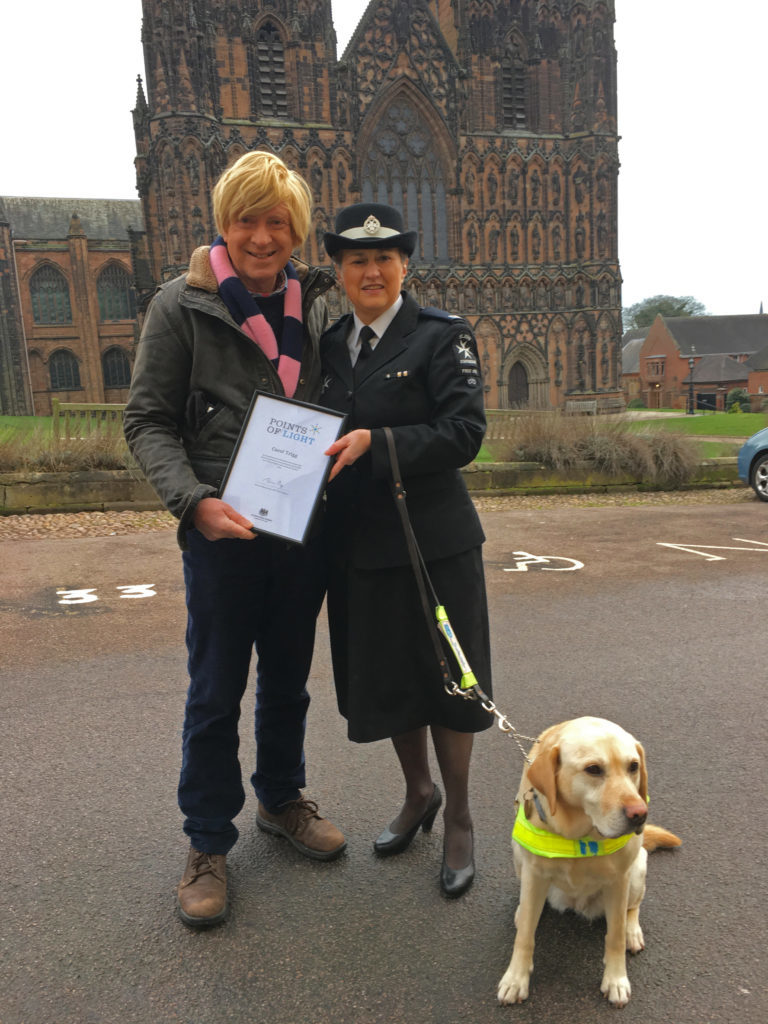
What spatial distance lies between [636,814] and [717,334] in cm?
8586

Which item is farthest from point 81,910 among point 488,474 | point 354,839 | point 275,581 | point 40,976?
point 488,474

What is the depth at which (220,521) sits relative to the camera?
2.44 meters

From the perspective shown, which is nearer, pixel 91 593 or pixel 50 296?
pixel 91 593

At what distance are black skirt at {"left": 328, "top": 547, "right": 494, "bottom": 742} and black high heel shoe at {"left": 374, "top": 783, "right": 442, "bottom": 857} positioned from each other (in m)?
0.48

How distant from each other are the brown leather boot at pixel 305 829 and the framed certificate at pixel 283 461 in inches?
50.4

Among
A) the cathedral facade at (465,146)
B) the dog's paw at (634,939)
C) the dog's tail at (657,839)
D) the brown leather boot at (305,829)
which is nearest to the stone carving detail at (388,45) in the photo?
the cathedral facade at (465,146)

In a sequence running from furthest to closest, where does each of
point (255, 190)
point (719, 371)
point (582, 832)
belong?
point (719, 371)
point (255, 190)
point (582, 832)

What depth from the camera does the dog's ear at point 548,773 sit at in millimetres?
2189

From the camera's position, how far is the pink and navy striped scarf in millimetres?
2646

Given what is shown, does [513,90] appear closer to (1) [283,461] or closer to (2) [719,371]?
(2) [719,371]

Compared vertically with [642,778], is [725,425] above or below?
below

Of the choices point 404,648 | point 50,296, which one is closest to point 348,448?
point 404,648

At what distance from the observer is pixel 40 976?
7.69 feet

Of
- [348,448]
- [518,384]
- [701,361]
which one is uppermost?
[701,361]
